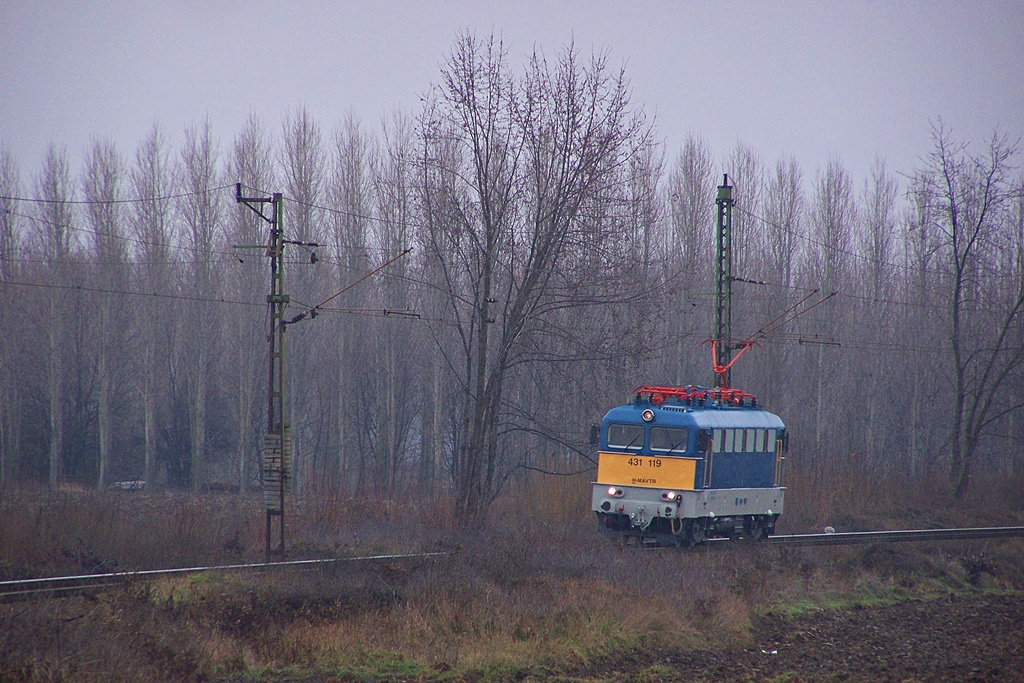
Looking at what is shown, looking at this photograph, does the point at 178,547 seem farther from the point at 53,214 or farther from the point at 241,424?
the point at 53,214

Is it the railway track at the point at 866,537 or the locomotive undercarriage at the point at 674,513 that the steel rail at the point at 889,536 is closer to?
the railway track at the point at 866,537

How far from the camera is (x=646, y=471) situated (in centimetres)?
2142

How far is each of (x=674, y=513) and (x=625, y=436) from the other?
2222 millimetres

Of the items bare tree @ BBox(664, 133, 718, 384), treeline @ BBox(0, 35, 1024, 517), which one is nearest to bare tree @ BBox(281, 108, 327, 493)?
treeline @ BBox(0, 35, 1024, 517)

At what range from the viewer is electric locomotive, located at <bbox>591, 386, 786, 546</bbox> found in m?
20.9

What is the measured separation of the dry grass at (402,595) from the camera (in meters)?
12.3

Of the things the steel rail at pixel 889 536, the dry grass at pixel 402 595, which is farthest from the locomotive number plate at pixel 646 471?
the steel rail at pixel 889 536

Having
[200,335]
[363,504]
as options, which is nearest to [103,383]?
[200,335]

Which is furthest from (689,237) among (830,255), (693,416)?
(693,416)

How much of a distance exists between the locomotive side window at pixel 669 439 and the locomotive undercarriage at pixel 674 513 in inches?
38.4

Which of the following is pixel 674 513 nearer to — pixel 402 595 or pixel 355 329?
pixel 402 595

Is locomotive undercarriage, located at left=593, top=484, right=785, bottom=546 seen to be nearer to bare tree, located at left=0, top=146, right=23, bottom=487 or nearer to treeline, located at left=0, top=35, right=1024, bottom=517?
treeline, located at left=0, top=35, right=1024, bottom=517

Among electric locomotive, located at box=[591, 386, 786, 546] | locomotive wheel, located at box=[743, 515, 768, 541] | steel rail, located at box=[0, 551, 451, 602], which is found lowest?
locomotive wheel, located at box=[743, 515, 768, 541]

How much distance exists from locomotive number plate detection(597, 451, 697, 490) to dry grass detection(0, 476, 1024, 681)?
164cm
